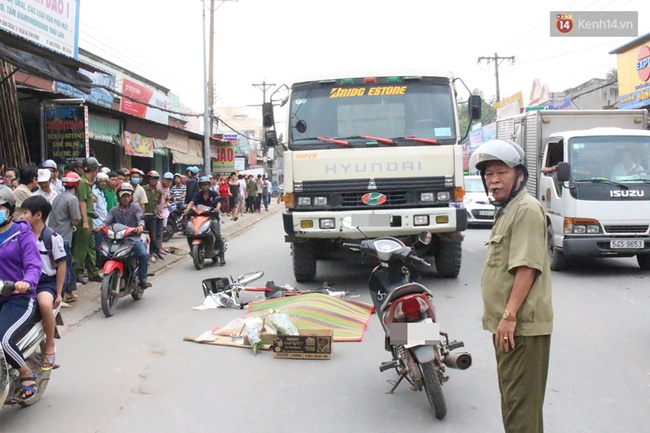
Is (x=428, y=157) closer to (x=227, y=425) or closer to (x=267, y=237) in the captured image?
(x=227, y=425)

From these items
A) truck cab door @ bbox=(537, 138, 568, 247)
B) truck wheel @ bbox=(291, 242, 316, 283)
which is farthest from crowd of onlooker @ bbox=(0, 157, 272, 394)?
truck cab door @ bbox=(537, 138, 568, 247)

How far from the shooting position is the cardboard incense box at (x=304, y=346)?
5434 millimetres

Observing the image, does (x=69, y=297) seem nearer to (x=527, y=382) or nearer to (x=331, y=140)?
(x=331, y=140)

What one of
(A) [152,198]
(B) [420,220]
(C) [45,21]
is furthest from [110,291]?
(C) [45,21]

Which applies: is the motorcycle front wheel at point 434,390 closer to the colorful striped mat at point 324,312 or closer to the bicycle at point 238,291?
the colorful striped mat at point 324,312

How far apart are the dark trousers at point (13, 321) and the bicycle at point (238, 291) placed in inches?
139

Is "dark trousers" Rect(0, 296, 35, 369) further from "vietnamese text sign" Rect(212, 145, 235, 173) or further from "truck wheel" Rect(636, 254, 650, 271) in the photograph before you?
"vietnamese text sign" Rect(212, 145, 235, 173)

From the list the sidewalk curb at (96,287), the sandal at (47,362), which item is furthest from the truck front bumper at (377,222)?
the sandal at (47,362)

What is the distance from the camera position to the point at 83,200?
8812 millimetres

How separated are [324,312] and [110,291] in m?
2.77

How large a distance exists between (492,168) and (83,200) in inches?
282

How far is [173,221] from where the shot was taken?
15164 millimetres

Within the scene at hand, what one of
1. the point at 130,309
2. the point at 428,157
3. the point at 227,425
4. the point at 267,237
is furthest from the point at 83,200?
the point at 267,237

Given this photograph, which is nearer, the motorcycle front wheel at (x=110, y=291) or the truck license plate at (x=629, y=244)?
the motorcycle front wheel at (x=110, y=291)
